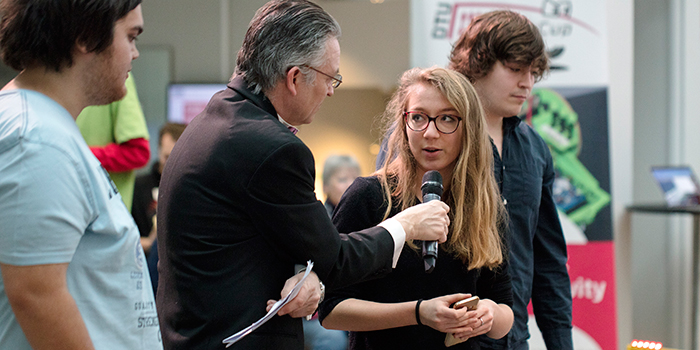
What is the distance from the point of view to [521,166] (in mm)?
1977

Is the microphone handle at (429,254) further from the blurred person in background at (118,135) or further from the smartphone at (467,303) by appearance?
the blurred person in background at (118,135)

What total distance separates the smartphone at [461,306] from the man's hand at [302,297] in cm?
37

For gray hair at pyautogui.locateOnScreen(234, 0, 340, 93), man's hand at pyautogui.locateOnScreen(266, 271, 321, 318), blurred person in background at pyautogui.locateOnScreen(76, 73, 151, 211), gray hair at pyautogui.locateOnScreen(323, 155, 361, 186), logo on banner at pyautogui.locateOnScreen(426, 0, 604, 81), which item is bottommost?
man's hand at pyautogui.locateOnScreen(266, 271, 321, 318)

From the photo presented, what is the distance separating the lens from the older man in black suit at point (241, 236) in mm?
1271

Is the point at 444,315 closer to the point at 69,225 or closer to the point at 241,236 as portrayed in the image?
the point at 241,236

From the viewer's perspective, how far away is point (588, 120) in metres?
3.52

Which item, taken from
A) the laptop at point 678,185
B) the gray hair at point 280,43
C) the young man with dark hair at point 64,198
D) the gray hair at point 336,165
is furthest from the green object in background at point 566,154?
the young man with dark hair at point 64,198

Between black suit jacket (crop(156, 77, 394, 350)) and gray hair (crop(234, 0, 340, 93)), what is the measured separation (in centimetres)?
14

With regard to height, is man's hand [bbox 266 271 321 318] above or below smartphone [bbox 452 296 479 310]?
above

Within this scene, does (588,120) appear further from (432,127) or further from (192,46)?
(192,46)

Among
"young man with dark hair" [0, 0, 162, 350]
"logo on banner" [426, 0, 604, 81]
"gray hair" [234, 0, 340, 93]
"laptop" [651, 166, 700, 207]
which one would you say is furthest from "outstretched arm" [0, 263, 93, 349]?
"laptop" [651, 166, 700, 207]

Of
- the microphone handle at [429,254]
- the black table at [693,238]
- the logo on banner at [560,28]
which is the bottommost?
the black table at [693,238]

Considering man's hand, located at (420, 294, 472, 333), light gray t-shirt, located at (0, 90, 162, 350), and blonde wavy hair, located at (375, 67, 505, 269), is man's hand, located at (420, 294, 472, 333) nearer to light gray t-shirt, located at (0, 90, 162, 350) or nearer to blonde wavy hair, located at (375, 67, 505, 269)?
blonde wavy hair, located at (375, 67, 505, 269)

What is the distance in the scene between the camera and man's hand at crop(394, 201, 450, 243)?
4.88 feet
